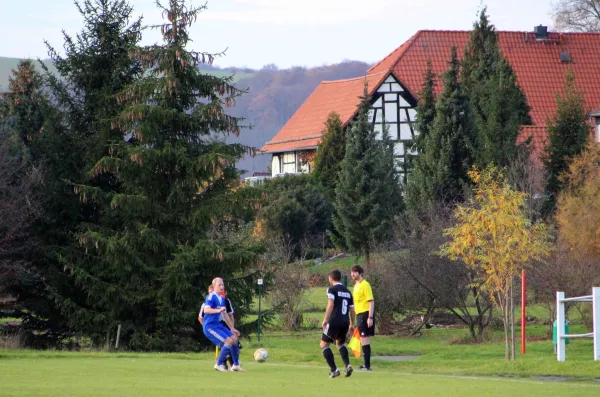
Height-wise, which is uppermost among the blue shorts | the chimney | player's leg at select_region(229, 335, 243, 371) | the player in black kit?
the chimney

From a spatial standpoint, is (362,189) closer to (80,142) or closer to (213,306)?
(80,142)

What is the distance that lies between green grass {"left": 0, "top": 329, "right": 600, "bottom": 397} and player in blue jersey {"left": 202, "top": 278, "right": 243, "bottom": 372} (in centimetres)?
37

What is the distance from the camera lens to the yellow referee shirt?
61.6ft

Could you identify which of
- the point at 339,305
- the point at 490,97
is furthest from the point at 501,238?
the point at 490,97

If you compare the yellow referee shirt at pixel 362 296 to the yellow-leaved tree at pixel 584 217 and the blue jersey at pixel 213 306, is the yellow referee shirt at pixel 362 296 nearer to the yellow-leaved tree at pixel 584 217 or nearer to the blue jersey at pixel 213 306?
the blue jersey at pixel 213 306

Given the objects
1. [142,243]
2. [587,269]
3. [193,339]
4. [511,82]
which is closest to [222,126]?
[142,243]

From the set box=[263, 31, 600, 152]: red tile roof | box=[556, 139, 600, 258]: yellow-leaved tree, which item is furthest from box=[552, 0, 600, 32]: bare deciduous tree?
box=[556, 139, 600, 258]: yellow-leaved tree

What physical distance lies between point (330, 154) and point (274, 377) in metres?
52.6

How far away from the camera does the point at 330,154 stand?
2707 inches

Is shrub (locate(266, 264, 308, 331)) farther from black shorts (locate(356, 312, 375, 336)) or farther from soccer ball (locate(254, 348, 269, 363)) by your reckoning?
black shorts (locate(356, 312, 375, 336))

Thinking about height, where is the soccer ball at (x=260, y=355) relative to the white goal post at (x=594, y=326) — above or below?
below

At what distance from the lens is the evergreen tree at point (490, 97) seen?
53.8 metres

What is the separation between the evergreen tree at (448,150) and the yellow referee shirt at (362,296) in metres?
34.2

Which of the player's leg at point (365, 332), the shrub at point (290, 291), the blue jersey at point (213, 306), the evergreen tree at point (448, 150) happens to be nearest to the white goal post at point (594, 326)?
the player's leg at point (365, 332)
